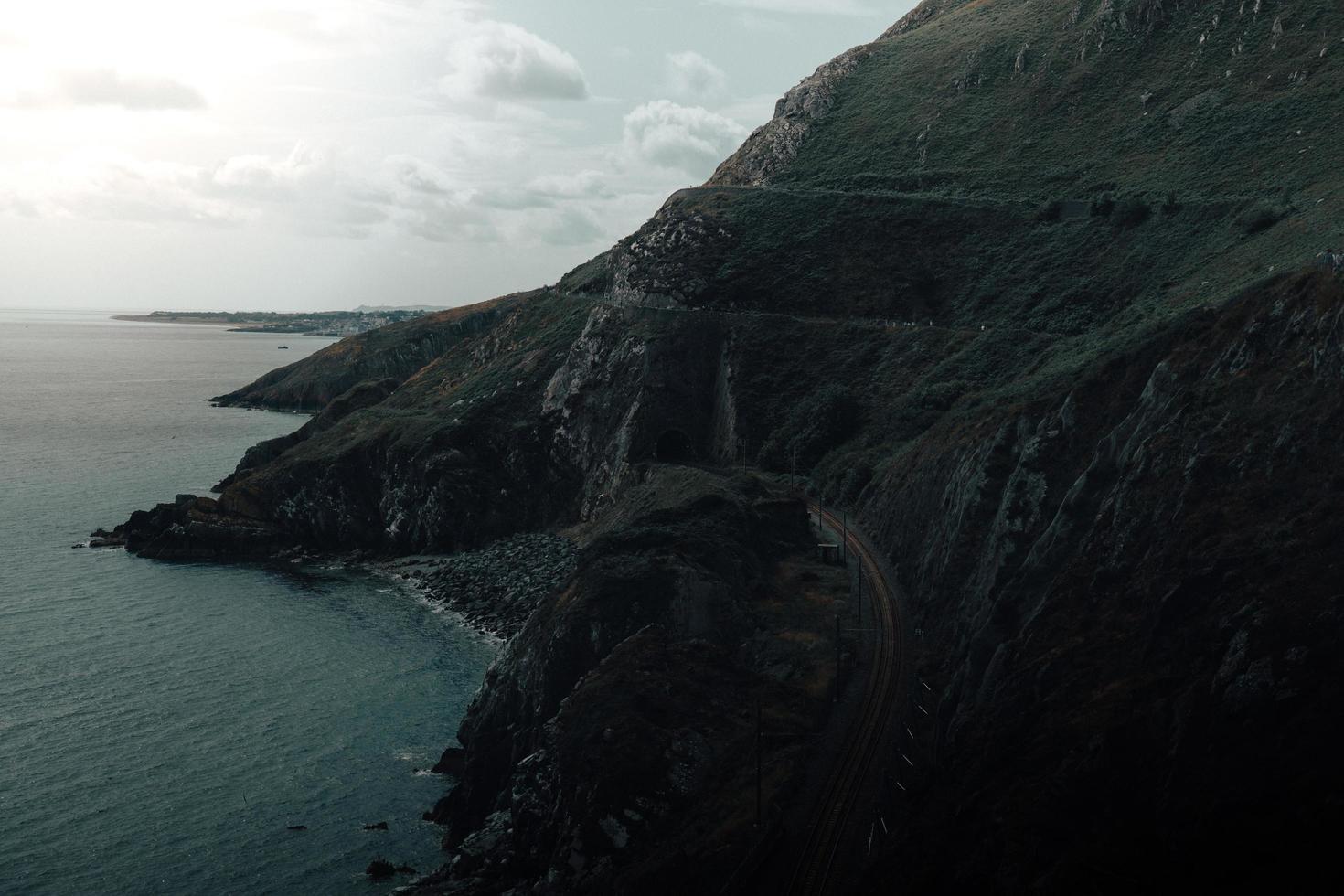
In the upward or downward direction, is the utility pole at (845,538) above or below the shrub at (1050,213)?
below

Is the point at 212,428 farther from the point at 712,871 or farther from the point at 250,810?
the point at 712,871

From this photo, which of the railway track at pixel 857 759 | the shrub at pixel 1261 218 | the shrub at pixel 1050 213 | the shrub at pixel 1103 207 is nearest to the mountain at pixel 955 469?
the shrub at pixel 1050 213

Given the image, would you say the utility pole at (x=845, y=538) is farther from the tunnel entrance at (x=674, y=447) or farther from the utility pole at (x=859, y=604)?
the tunnel entrance at (x=674, y=447)

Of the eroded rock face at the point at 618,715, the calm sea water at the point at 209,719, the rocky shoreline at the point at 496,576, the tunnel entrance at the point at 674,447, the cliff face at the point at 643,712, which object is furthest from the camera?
the tunnel entrance at the point at 674,447

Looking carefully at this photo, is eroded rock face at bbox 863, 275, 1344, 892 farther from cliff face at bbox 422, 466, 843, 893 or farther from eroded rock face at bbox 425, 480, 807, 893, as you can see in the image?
eroded rock face at bbox 425, 480, 807, 893

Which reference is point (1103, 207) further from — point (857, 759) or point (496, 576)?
point (857, 759)

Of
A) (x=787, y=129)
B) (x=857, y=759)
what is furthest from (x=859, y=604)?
(x=787, y=129)

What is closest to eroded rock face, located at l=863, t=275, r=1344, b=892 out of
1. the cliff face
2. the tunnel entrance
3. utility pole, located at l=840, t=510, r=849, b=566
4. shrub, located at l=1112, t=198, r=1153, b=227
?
the cliff face
